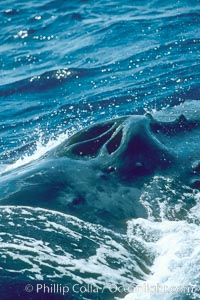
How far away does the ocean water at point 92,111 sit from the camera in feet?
17.3

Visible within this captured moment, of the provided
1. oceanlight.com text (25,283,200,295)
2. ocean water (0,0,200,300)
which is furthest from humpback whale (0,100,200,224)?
oceanlight.com text (25,283,200,295)

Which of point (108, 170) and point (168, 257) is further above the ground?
point (108, 170)

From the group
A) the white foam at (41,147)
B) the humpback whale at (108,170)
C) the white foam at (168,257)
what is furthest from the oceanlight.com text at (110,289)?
the white foam at (41,147)

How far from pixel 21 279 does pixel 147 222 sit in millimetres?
1807

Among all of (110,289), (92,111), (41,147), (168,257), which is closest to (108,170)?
(168,257)

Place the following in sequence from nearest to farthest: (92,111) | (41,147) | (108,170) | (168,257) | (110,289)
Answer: (110,289)
(168,257)
(108,170)
(41,147)
(92,111)

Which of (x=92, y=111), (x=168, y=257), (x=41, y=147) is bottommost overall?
(x=168, y=257)

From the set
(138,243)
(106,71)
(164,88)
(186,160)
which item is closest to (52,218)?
(138,243)

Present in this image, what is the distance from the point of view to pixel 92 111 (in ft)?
48.0

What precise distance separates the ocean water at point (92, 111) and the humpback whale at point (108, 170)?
0.16 meters

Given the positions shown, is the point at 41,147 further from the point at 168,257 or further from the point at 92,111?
the point at 168,257

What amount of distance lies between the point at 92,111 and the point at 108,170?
805cm

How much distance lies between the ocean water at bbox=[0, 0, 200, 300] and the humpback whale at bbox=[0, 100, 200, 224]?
0.16 metres

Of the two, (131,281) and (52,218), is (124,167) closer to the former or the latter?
(52,218)
